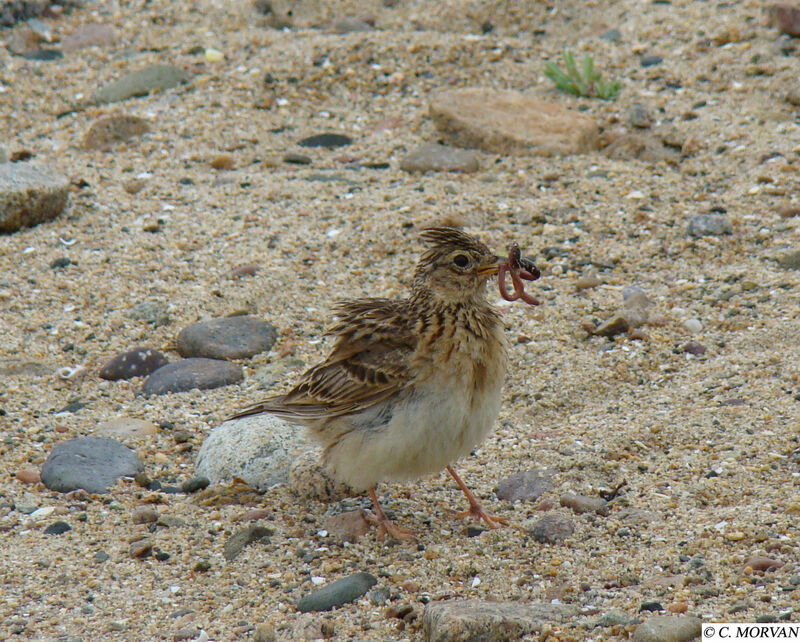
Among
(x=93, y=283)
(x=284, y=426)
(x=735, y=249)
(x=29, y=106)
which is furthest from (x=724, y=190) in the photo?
(x=29, y=106)

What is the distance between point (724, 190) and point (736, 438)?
9.90 feet

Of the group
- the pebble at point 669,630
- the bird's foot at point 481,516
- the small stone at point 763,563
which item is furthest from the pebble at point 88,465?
the small stone at point 763,563

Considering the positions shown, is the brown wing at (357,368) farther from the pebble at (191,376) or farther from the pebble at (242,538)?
the pebble at (191,376)

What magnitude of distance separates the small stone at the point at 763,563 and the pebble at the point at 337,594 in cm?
165

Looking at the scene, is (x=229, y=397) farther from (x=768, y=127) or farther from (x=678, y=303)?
(x=768, y=127)

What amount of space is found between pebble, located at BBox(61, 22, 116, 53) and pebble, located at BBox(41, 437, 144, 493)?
6159mm

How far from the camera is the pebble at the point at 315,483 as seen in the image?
18.9 feet

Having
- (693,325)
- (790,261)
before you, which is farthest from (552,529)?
(790,261)

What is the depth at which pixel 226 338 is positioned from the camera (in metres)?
7.21

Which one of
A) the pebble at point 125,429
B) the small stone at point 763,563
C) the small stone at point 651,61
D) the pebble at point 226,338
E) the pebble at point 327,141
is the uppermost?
the small stone at point 651,61

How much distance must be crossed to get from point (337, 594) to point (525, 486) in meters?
1.30

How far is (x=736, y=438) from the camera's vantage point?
225 inches

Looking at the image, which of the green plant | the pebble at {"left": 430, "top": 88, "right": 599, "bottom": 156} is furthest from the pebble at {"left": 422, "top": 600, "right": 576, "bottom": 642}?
the green plant

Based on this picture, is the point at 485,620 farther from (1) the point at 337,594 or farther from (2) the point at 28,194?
(2) the point at 28,194
